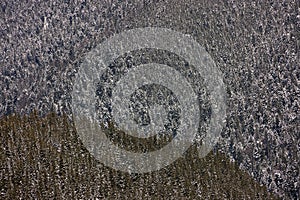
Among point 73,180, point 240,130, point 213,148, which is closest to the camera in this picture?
point 73,180

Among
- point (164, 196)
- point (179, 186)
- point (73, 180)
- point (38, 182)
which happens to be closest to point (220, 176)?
point (179, 186)

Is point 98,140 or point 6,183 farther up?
point 98,140

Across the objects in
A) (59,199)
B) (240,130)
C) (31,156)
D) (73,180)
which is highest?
(240,130)

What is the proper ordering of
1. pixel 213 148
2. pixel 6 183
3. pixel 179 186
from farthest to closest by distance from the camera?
1. pixel 213 148
2. pixel 179 186
3. pixel 6 183

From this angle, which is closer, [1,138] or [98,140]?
[1,138]

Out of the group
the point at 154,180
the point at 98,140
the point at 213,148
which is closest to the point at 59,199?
the point at 154,180

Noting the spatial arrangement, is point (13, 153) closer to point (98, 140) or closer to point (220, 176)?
point (98, 140)

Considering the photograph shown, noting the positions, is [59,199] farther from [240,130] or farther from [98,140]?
[240,130]

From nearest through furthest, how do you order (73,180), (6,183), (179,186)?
(6,183) → (73,180) → (179,186)

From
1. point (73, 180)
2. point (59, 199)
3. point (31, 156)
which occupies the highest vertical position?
point (31, 156)
